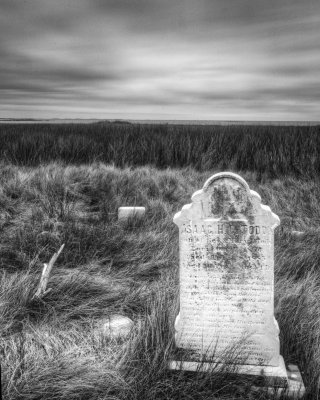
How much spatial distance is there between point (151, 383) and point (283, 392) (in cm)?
70

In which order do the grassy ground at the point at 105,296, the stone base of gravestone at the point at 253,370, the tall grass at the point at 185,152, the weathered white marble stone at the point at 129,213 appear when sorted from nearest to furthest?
the grassy ground at the point at 105,296, the stone base of gravestone at the point at 253,370, the weathered white marble stone at the point at 129,213, the tall grass at the point at 185,152


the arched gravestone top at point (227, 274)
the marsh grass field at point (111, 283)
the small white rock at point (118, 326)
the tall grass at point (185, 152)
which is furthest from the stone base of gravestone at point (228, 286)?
the tall grass at point (185, 152)

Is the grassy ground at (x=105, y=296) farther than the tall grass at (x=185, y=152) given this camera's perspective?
No

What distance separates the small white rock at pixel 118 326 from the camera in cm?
279

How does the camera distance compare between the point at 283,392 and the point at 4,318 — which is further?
the point at 4,318

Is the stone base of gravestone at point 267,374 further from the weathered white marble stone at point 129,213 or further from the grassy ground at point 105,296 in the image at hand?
the weathered white marble stone at point 129,213

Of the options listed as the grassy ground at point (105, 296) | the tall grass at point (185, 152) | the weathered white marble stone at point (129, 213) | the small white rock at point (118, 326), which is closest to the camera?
the grassy ground at point (105, 296)

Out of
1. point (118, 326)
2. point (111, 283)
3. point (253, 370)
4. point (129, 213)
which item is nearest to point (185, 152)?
point (129, 213)

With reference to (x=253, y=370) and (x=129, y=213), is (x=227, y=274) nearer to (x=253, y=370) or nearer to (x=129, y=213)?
(x=253, y=370)

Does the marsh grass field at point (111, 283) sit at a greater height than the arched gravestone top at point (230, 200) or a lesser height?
lesser

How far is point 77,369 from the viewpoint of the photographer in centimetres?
227

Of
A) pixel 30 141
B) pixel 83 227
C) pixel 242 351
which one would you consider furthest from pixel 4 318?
pixel 30 141

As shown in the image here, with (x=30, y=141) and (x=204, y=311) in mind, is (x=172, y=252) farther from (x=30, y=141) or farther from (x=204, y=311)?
(x=30, y=141)

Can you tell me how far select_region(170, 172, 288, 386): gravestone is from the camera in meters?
2.45
